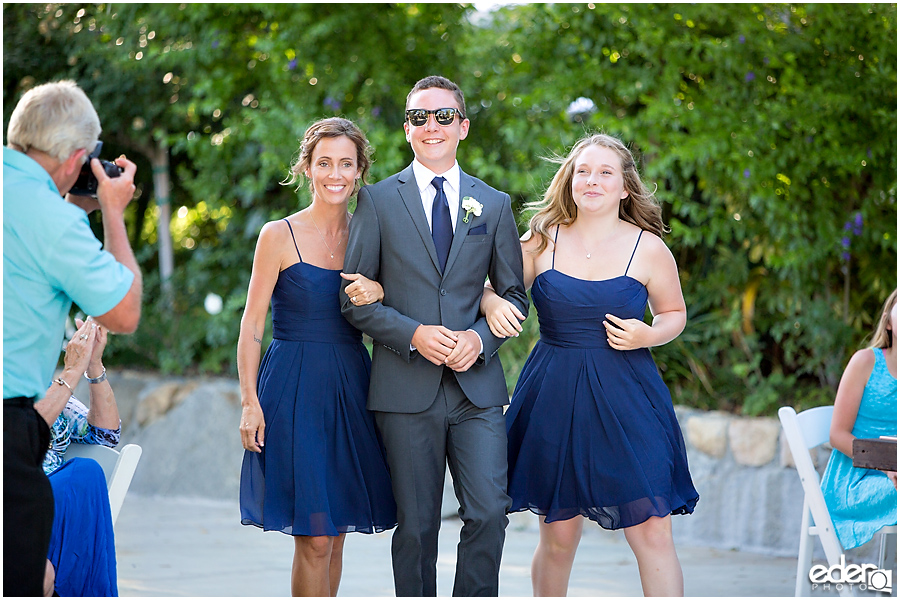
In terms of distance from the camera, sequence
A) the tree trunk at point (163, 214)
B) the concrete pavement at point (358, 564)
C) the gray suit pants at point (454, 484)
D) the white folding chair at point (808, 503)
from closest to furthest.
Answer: the gray suit pants at point (454, 484) < the white folding chair at point (808, 503) < the concrete pavement at point (358, 564) < the tree trunk at point (163, 214)

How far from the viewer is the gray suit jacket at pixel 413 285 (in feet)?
9.13

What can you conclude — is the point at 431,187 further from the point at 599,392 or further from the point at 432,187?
the point at 599,392

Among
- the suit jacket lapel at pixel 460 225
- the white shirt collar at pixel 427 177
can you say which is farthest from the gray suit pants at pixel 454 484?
the white shirt collar at pixel 427 177

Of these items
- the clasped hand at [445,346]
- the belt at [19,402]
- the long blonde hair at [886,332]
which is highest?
the long blonde hair at [886,332]

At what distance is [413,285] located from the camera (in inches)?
110

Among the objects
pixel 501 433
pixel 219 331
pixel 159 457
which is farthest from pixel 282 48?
pixel 501 433

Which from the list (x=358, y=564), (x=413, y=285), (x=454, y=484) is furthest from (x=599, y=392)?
(x=358, y=564)

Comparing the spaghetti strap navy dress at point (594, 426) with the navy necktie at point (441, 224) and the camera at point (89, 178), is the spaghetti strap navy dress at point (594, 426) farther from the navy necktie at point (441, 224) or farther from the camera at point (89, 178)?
the camera at point (89, 178)

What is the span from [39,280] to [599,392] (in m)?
1.67

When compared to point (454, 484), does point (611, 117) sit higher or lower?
higher

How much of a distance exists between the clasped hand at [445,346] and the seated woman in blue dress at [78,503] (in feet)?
3.03

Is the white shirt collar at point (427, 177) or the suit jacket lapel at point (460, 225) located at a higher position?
the white shirt collar at point (427, 177)

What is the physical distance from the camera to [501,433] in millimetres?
2840

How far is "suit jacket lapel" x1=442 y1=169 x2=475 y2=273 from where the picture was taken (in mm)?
2801
